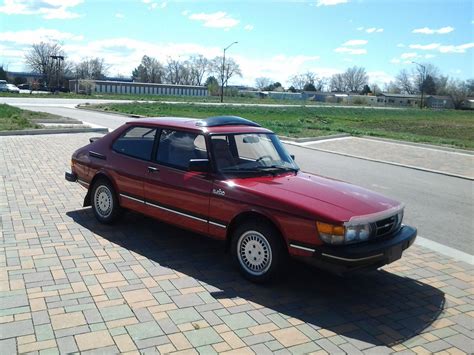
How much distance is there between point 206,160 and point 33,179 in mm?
5291

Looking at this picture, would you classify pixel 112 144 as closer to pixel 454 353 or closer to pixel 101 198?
pixel 101 198

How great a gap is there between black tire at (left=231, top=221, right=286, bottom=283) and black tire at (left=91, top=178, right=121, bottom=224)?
2.06 meters

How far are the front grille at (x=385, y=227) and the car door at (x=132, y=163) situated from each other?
2769 mm

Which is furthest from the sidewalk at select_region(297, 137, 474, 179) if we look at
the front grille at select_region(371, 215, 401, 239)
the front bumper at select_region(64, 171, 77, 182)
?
the front bumper at select_region(64, 171, 77, 182)

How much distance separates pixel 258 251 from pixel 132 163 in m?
2.18

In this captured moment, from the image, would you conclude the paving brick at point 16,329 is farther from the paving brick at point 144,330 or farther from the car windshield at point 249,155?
the car windshield at point 249,155

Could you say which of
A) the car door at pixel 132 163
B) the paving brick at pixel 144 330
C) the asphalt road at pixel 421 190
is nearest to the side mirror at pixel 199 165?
the car door at pixel 132 163

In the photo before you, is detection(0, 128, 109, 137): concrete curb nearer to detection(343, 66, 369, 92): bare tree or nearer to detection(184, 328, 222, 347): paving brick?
detection(184, 328, 222, 347): paving brick

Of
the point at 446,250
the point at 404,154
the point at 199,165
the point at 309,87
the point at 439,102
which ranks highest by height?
the point at 309,87

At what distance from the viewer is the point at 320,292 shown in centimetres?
470

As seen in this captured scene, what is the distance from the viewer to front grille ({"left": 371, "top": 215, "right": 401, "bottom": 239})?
14.7 ft

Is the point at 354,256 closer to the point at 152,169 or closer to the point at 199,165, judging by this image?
the point at 199,165

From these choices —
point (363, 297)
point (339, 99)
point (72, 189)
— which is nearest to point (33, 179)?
point (72, 189)

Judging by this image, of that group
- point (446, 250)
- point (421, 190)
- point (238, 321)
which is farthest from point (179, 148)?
point (421, 190)
